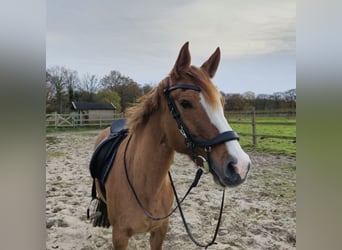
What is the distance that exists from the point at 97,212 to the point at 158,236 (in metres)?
0.29

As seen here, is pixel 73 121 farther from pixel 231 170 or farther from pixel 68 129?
pixel 231 170

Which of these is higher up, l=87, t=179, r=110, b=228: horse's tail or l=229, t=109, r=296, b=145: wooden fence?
l=229, t=109, r=296, b=145: wooden fence

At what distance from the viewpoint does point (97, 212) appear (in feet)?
4.42

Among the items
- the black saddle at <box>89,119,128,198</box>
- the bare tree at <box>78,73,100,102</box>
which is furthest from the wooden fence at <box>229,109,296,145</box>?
the bare tree at <box>78,73,100,102</box>

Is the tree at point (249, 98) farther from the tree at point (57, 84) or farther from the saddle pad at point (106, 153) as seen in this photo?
the tree at point (57, 84)

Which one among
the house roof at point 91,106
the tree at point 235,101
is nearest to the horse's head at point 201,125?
the tree at point 235,101

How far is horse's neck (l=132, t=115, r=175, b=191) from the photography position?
108 centimetres

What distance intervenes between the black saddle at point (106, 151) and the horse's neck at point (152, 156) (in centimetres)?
16

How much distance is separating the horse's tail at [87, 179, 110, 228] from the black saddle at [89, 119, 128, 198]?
9cm

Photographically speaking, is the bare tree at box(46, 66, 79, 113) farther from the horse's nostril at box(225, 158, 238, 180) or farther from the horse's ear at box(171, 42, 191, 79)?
the horse's nostril at box(225, 158, 238, 180)

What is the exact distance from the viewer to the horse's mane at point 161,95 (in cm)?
99
